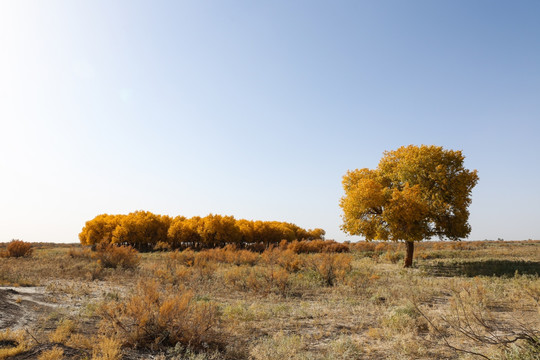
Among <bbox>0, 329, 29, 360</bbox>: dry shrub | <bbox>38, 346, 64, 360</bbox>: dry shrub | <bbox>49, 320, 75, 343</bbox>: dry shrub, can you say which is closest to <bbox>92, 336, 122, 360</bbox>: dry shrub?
<bbox>38, 346, 64, 360</bbox>: dry shrub

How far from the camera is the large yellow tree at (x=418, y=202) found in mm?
19562

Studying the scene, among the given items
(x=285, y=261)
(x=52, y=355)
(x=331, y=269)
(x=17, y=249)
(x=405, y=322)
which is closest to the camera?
(x=52, y=355)

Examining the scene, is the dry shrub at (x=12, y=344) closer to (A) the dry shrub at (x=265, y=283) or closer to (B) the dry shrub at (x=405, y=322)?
(B) the dry shrub at (x=405, y=322)

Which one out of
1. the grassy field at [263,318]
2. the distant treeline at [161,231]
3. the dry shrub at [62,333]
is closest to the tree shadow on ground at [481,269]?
the grassy field at [263,318]

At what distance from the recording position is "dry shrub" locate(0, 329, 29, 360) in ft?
16.9

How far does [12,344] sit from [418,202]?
1958 cm

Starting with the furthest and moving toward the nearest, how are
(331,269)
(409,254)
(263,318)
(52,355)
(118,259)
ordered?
(409,254) → (118,259) → (331,269) → (263,318) → (52,355)

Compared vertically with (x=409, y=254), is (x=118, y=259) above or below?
below

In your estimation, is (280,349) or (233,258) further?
(233,258)

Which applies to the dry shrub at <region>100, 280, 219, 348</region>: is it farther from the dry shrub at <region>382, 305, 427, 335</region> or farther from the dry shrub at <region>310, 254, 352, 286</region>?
the dry shrub at <region>310, 254, 352, 286</region>

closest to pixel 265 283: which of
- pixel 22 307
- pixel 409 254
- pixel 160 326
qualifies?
pixel 160 326

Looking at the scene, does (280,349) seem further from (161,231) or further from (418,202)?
(161,231)

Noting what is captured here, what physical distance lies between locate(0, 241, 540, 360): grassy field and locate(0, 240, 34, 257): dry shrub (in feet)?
31.5

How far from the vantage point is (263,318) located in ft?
30.1
